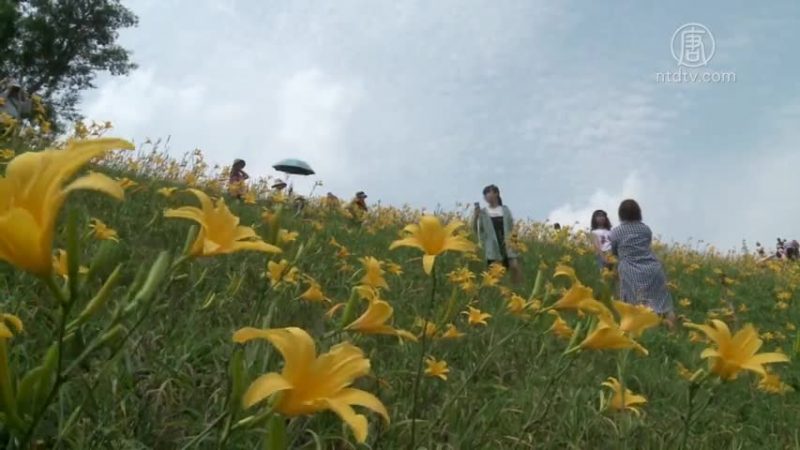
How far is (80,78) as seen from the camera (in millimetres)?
23062

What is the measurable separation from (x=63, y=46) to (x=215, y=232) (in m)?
24.2

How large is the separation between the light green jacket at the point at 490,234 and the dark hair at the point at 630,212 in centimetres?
139

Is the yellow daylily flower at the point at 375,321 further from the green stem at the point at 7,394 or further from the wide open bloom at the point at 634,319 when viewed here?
the green stem at the point at 7,394

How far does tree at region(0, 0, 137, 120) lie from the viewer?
70.2 ft

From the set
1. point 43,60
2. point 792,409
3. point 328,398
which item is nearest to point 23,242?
point 328,398

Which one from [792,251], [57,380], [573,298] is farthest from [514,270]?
[792,251]

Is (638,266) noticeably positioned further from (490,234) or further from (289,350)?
(289,350)

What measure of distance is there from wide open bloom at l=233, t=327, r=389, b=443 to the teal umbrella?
39.4ft

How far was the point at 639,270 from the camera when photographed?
628cm

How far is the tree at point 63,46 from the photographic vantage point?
843 inches

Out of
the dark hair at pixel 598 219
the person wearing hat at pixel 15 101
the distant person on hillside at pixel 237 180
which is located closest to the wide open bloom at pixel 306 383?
the distant person on hillside at pixel 237 180

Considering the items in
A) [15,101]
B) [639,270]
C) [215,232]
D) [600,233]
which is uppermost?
[15,101]

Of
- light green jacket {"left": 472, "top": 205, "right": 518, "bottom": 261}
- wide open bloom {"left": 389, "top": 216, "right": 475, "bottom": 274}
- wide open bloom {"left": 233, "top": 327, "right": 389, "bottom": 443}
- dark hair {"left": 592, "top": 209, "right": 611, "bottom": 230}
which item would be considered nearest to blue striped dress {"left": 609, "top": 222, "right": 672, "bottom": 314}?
light green jacket {"left": 472, "top": 205, "right": 518, "bottom": 261}

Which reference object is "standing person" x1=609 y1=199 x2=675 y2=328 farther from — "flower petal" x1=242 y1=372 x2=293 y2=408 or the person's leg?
"flower petal" x1=242 y1=372 x2=293 y2=408
